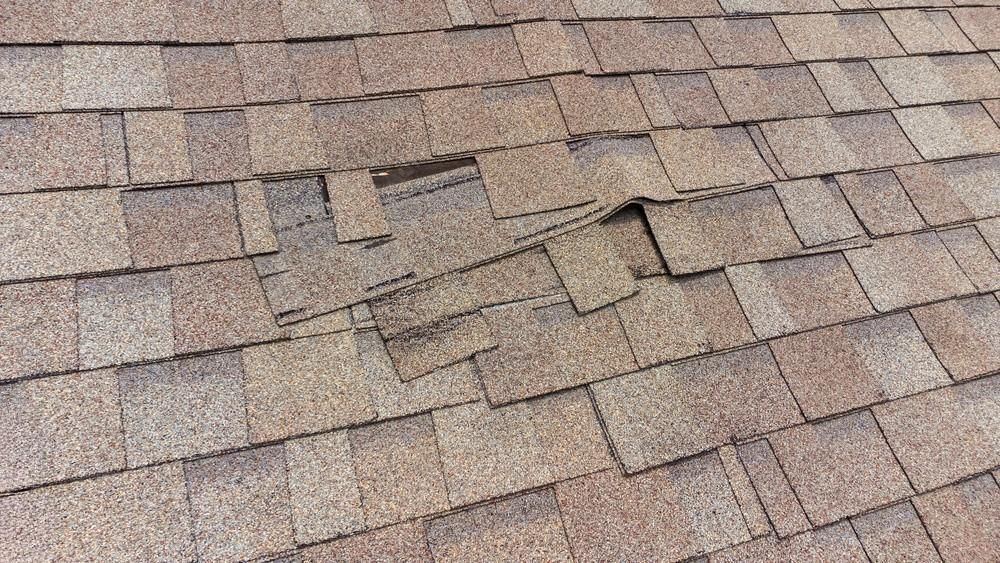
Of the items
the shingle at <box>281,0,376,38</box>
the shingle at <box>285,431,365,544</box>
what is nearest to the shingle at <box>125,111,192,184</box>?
the shingle at <box>281,0,376,38</box>

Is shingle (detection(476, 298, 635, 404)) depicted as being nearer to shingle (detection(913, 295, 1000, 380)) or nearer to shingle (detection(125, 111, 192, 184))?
shingle (detection(125, 111, 192, 184))

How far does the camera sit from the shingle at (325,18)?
88.0 inches

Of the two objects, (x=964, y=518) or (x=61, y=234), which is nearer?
(x=61, y=234)

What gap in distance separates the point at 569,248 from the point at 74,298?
159cm

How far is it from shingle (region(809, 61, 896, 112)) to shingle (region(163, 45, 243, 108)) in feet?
8.84

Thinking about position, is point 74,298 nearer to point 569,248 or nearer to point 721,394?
point 569,248

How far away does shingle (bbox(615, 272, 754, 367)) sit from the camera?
1.95m

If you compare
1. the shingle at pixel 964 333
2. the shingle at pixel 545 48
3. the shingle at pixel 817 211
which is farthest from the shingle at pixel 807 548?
the shingle at pixel 545 48

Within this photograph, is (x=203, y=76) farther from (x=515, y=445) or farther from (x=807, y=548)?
(x=807, y=548)

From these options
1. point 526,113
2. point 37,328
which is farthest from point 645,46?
point 37,328

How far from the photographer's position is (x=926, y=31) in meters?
3.11

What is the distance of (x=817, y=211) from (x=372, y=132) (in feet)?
6.28

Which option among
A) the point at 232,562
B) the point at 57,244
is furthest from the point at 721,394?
the point at 57,244

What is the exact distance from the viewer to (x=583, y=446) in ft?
5.75
